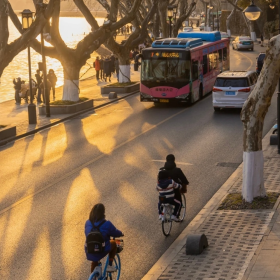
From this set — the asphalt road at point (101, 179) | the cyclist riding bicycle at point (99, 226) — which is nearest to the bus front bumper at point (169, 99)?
the asphalt road at point (101, 179)

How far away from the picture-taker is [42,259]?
13383mm

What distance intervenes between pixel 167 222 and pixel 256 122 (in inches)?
133

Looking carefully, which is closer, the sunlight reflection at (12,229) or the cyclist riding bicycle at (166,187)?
the sunlight reflection at (12,229)

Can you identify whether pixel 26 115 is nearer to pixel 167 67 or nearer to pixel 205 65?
pixel 167 67

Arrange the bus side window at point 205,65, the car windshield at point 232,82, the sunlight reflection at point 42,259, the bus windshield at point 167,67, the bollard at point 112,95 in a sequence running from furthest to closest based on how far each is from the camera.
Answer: the bollard at point 112,95 → the bus side window at point 205,65 → the bus windshield at point 167,67 → the car windshield at point 232,82 → the sunlight reflection at point 42,259

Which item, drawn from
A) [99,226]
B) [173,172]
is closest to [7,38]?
[173,172]

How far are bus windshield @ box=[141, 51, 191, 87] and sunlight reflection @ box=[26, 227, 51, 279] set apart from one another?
20.8m

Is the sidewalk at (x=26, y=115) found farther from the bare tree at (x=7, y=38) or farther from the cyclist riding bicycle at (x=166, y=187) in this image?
the cyclist riding bicycle at (x=166, y=187)

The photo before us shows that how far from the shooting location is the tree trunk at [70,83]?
35.0m

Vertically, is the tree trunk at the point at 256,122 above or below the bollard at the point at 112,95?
above

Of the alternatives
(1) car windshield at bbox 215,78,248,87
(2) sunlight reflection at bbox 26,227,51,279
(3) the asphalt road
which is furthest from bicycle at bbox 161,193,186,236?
(1) car windshield at bbox 215,78,248,87

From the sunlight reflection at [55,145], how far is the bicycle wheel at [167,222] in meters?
8.26

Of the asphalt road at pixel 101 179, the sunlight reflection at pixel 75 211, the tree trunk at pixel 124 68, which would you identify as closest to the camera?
the sunlight reflection at pixel 75 211

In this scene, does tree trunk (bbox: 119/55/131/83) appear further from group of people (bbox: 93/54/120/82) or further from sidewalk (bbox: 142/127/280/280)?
sidewalk (bbox: 142/127/280/280)
